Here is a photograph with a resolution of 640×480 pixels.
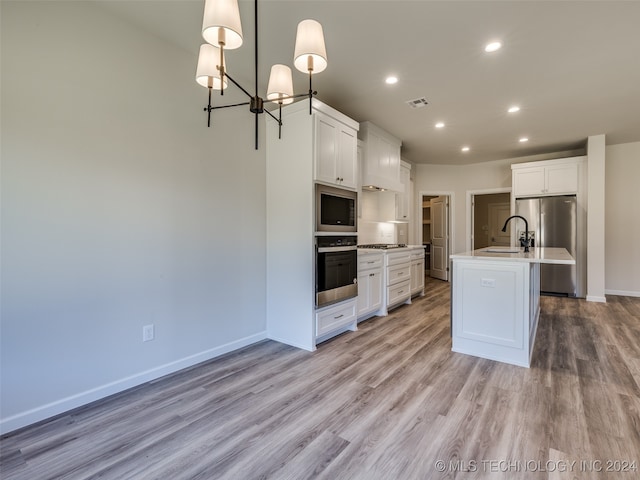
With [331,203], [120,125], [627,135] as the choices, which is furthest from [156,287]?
[627,135]

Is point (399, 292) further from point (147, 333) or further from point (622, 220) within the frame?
point (622, 220)

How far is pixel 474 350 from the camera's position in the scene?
A: 2.74 metres

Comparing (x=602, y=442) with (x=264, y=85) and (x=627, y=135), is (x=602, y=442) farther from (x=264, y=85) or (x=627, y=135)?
(x=627, y=135)

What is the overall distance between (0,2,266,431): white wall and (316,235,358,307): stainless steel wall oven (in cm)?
82

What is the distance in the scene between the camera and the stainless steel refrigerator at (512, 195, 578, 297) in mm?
5039

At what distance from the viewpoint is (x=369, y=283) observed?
3.72m

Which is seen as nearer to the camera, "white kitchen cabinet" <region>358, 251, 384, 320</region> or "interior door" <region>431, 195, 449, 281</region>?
"white kitchen cabinet" <region>358, 251, 384, 320</region>

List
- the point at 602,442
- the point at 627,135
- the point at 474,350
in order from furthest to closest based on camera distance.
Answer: the point at 627,135, the point at 474,350, the point at 602,442

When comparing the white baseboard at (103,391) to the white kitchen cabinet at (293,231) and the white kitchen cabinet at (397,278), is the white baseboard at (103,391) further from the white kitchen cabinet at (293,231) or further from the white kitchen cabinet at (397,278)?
the white kitchen cabinet at (397,278)

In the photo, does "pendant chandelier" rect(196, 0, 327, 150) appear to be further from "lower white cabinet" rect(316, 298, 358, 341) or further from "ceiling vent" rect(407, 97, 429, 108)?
"ceiling vent" rect(407, 97, 429, 108)

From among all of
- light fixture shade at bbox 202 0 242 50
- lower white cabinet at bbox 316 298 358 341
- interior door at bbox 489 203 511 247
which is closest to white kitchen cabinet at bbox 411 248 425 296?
lower white cabinet at bbox 316 298 358 341

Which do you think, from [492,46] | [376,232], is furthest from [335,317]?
[492,46]

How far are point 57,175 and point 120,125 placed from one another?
53cm

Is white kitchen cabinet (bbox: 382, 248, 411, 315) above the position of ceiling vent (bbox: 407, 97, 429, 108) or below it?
below
